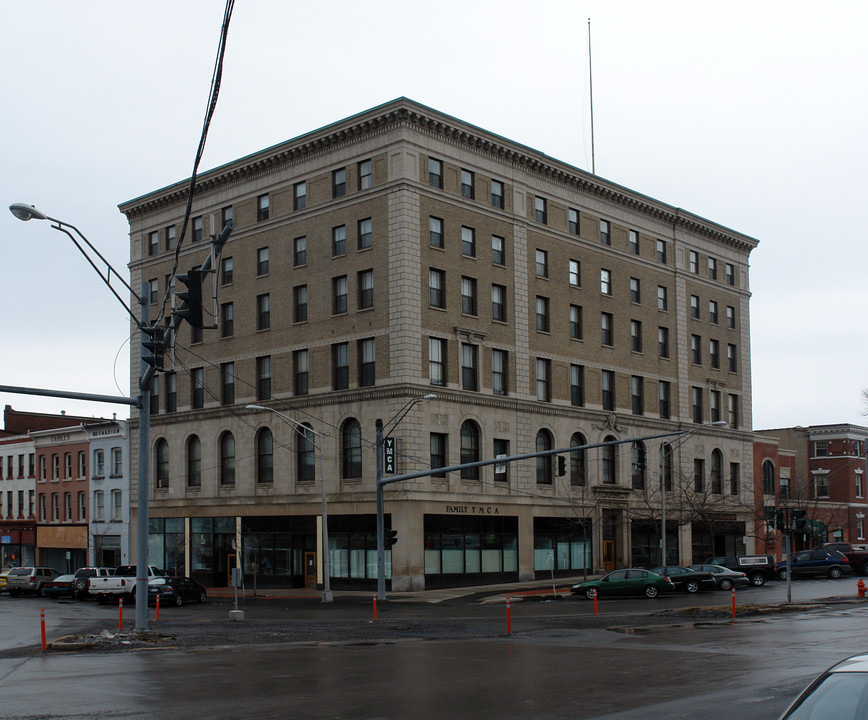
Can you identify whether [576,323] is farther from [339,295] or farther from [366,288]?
[339,295]

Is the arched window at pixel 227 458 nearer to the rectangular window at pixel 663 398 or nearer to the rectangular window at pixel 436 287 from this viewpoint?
the rectangular window at pixel 436 287

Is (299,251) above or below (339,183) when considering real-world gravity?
below

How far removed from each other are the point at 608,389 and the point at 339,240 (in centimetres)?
1989

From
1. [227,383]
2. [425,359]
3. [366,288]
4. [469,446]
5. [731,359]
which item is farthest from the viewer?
[731,359]

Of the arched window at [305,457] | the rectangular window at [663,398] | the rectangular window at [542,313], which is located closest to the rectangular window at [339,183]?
the arched window at [305,457]

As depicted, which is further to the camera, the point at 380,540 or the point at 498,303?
the point at 498,303

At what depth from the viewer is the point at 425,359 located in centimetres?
5288

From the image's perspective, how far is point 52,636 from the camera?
30.2 meters

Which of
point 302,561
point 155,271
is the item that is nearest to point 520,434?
point 302,561

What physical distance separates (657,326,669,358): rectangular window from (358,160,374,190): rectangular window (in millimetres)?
24451

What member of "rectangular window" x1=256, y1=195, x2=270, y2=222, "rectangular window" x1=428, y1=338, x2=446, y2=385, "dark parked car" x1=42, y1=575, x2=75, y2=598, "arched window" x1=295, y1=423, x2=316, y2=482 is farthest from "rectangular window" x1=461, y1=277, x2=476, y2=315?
"dark parked car" x1=42, y1=575, x2=75, y2=598

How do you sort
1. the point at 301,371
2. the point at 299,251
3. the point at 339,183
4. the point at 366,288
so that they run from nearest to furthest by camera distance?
the point at 366,288 → the point at 339,183 → the point at 301,371 → the point at 299,251

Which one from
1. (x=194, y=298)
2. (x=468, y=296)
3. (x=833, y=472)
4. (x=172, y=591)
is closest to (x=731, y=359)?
(x=833, y=472)

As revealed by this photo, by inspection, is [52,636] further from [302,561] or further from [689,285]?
[689,285]
